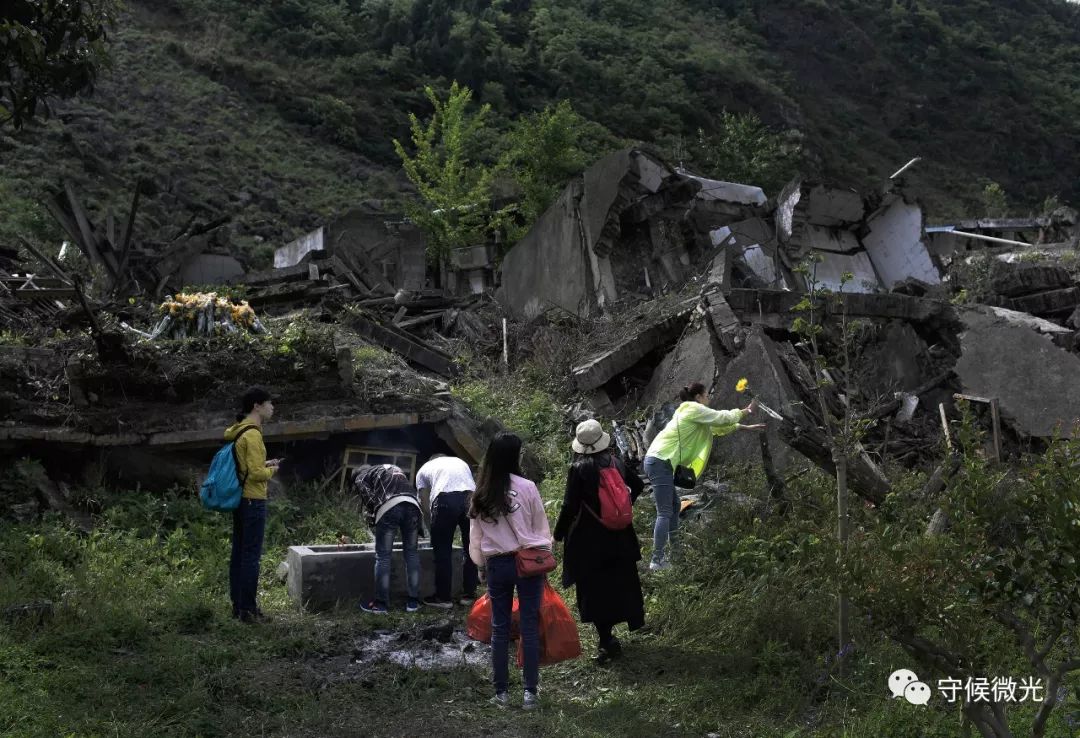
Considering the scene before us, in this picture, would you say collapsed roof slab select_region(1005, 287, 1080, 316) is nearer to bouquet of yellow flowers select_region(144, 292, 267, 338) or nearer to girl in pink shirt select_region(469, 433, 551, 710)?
bouquet of yellow flowers select_region(144, 292, 267, 338)

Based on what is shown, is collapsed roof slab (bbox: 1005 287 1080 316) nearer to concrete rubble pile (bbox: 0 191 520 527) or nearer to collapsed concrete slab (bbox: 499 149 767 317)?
collapsed concrete slab (bbox: 499 149 767 317)

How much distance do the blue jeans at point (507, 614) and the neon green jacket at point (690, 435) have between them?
9.39 feet

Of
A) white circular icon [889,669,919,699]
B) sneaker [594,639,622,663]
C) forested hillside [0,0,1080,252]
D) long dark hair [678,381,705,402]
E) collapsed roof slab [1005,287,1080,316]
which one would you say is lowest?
sneaker [594,639,622,663]

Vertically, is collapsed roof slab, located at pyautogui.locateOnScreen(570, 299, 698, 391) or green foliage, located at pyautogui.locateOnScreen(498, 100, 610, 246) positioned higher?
green foliage, located at pyautogui.locateOnScreen(498, 100, 610, 246)

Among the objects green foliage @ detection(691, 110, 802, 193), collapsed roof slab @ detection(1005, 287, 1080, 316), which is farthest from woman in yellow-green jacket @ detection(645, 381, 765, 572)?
green foliage @ detection(691, 110, 802, 193)

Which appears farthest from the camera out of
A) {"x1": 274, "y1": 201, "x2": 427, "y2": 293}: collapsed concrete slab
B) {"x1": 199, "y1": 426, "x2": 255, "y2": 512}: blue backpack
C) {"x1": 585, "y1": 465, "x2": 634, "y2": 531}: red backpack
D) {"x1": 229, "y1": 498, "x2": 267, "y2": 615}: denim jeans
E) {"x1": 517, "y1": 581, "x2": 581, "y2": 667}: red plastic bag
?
{"x1": 274, "y1": 201, "x2": 427, "y2": 293}: collapsed concrete slab

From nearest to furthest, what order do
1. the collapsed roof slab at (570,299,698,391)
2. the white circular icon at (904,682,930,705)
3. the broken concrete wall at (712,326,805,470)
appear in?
the white circular icon at (904,682,930,705)
the broken concrete wall at (712,326,805,470)
the collapsed roof slab at (570,299,698,391)

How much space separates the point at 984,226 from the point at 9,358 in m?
26.1

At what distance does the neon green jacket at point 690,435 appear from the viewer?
855cm

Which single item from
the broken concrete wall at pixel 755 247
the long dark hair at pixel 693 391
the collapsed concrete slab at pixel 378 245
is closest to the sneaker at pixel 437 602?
the long dark hair at pixel 693 391

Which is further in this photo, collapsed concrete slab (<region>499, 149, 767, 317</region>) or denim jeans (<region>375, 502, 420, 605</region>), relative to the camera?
collapsed concrete slab (<region>499, 149, 767, 317</region>)

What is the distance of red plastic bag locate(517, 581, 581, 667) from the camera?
6258 mm

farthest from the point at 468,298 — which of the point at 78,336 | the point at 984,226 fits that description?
the point at 984,226

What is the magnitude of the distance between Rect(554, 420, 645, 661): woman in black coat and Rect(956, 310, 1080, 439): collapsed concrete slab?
28.3ft
